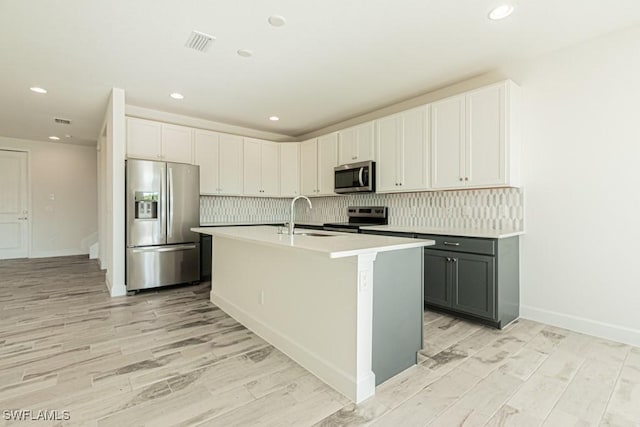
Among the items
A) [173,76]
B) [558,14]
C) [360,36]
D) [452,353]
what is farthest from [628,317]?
[173,76]

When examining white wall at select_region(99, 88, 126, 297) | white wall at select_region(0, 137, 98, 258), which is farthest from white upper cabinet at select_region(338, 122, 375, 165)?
white wall at select_region(0, 137, 98, 258)

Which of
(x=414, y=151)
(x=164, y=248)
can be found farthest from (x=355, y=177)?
(x=164, y=248)

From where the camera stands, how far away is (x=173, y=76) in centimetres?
347

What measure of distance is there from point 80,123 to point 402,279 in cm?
609

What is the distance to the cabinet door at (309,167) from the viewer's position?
17.6ft

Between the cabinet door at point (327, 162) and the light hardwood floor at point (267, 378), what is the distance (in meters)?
2.68

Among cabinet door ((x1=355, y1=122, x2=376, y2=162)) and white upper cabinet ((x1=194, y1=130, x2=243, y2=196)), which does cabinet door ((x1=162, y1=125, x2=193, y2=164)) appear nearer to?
white upper cabinet ((x1=194, y1=130, x2=243, y2=196))

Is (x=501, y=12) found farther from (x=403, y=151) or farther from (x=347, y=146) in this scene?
(x=347, y=146)

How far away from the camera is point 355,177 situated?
447 centimetres

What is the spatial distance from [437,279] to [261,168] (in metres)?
3.54

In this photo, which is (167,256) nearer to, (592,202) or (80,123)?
(80,123)

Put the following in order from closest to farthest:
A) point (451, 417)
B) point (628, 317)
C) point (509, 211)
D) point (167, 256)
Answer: point (451, 417)
point (628, 317)
point (509, 211)
point (167, 256)

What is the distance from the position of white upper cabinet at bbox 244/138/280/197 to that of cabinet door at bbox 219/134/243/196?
4.3 inches

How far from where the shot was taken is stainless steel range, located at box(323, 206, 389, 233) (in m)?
4.45
